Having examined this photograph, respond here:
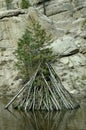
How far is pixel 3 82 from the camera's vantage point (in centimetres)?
→ 6912

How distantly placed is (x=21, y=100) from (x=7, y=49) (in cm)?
3116

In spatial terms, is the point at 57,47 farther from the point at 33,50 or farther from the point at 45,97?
the point at 45,97

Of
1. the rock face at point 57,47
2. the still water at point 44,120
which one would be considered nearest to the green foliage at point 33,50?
the rock face at point 57,47

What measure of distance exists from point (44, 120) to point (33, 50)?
70.9 feet

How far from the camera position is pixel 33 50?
183 feet

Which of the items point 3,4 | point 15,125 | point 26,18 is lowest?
point 3,4

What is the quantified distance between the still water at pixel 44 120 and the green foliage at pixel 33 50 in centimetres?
815

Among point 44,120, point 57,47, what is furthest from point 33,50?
point 44,120

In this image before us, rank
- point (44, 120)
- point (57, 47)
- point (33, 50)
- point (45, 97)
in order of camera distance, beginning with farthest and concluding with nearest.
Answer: point (57, 47) < point (33, 50) < point (45, 97) < point (44, 120)

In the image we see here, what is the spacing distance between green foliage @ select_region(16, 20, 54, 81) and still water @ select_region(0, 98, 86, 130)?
8.15m

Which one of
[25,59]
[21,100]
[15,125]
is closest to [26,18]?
[25,59]

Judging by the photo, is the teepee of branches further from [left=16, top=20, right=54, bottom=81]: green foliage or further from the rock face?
the rock face

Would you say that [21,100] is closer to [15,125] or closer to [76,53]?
[15,125]

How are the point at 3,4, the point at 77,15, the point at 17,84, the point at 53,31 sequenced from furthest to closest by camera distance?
the point at 3,4
the point at 77,15
the point at 53,31
the point at 17,84
